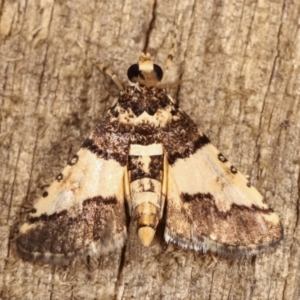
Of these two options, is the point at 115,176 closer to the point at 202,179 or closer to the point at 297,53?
the point at 202,179

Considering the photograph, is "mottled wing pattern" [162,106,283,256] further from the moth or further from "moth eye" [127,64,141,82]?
"moth eye" [127,64,141,82]

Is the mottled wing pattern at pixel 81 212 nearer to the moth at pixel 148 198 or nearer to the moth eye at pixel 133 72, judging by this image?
the moth at pixel 148 198

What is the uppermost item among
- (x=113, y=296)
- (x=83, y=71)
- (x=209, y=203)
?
(x=83, y=71)

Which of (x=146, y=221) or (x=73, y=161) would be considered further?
(x=73, y=161)

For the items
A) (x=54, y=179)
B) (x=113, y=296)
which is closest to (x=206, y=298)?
(x=113, y=296)

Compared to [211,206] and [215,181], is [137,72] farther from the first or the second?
[211,206]

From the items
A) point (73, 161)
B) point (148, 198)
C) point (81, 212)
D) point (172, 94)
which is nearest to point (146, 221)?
point (148, 198)
